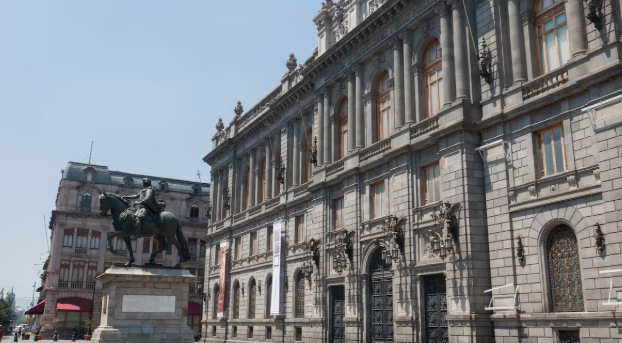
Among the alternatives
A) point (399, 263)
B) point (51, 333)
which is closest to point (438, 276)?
point (399, 263)

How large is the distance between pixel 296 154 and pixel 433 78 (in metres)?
17.6

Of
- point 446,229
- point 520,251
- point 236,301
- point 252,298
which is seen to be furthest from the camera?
point 236,301

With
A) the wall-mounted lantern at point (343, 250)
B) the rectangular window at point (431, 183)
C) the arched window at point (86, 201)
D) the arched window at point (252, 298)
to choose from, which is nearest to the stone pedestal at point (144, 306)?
the wall-mounted lantern at point (343, 250)

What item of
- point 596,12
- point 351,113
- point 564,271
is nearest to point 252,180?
point 351,113

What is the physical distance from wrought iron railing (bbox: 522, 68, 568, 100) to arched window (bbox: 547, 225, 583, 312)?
18.8 ft

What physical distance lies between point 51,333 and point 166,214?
55.8 meters

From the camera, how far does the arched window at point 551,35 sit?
25.1 metres

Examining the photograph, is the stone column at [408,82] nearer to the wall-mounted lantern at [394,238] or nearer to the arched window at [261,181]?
the wall-mounted lantern at [394,238]

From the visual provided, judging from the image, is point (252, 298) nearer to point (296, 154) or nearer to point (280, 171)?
point (280, 171)

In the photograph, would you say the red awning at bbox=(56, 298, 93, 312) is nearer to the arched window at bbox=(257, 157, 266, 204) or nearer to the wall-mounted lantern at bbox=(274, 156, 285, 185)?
the arched window at bbox=(257, 157, 266, 204)

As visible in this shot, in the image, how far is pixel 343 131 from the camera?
40.7 meters

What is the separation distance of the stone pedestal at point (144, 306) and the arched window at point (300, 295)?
1647 cm

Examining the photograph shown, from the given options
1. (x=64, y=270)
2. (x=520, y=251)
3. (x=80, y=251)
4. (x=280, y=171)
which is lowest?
(x=520, y=251)

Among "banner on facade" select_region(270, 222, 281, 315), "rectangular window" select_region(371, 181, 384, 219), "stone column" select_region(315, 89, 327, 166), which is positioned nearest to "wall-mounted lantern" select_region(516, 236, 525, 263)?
"rectangular window" select_region(371, 181, 384, 219)
